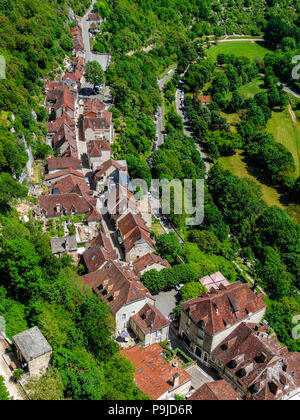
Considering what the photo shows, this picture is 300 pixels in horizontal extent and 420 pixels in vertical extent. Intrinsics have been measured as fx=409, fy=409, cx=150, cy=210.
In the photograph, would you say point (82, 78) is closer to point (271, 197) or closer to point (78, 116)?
point (78, 116)

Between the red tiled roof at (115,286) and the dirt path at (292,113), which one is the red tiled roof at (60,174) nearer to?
the red tiled roof at (115,286)

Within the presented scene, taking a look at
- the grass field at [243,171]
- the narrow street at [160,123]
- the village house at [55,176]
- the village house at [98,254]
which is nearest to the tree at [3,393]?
the village house at [98,254]

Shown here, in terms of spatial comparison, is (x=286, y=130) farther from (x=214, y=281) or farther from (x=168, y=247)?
(x=214, y=281)

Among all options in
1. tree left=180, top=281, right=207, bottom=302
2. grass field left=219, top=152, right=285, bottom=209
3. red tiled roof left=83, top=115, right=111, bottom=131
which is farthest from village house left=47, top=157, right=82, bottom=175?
grass field left=219, top=152, right=285, bottom=209

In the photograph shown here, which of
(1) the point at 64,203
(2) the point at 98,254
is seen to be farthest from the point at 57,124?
(2) the point at 98,254

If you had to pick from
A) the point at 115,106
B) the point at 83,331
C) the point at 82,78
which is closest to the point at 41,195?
the point at 83,331
